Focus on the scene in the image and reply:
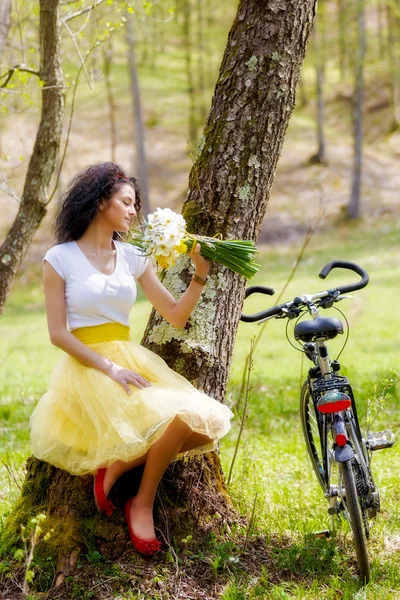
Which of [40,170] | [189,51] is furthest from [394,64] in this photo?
[40,170]

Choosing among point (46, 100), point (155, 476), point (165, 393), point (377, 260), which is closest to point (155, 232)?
point (165, 393)

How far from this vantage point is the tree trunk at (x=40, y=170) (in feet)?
17.7

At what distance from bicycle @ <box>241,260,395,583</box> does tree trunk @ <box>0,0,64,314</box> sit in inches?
102

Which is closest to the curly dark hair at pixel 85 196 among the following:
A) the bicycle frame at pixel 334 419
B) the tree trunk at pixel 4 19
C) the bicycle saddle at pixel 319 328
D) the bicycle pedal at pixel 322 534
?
the bicycle saddle at pixel 319 328

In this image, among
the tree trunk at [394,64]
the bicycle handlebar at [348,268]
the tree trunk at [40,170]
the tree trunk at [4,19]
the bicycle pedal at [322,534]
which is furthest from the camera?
the tree trunk at [394,64]

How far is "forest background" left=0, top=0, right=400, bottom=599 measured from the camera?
135 inches

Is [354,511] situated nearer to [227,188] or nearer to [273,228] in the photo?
[227,188]

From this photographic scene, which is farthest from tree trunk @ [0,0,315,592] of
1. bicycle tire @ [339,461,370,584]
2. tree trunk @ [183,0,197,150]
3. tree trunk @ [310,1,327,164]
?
tree trunk @ [310,1,327,164]

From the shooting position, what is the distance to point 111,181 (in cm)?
326

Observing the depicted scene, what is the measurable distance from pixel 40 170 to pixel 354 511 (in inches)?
144

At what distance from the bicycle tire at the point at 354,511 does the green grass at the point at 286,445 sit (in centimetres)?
15

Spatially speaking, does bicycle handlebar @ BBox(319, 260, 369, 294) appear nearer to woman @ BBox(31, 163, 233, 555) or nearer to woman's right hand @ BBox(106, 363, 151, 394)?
woman @ BBox(31, 163, 233, 555)

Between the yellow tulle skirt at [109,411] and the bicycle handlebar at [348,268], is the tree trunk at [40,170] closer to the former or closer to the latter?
the yellow tulle skirt at [109,411]

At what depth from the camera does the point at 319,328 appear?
309cm
